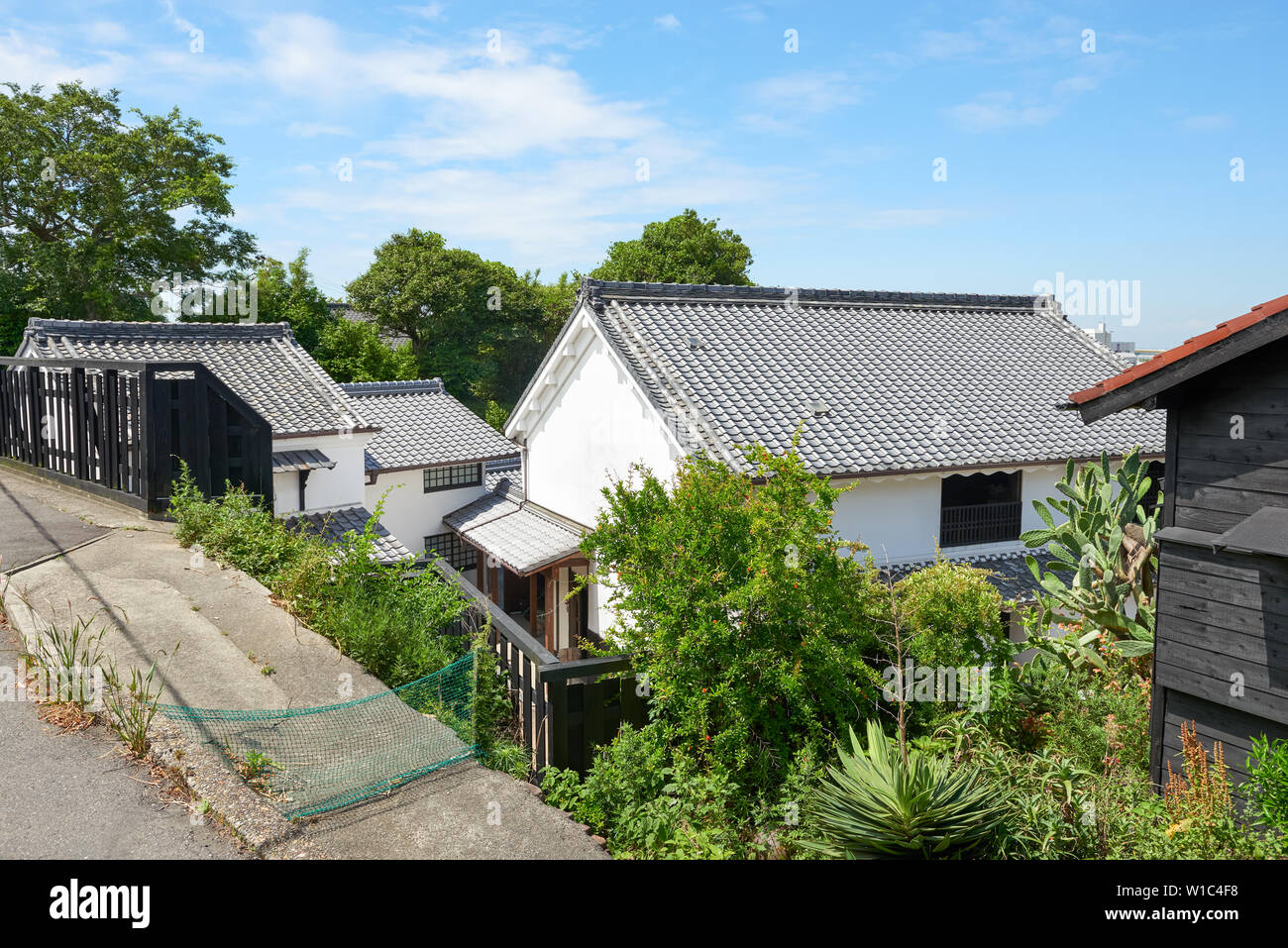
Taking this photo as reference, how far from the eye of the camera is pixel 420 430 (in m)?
25.0

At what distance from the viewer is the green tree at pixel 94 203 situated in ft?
109

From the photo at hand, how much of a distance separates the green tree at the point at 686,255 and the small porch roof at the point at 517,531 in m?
21.8

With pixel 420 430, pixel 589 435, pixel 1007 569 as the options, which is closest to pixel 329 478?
pixel 420 430

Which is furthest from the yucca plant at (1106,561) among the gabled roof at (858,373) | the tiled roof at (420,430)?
the tiled roof at (420,430)

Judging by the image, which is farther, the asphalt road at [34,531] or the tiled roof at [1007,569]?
the tiled roof at [1007,569]

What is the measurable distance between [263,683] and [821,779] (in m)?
4.16

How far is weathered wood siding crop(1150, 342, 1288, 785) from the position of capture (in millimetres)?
6164

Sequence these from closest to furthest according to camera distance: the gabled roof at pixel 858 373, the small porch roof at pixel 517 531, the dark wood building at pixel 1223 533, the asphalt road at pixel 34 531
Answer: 1. the dark wood building at pixel 1223 533
2. the asphalt road at pixel 34 531
3. the gabled roof at pixel 858 373
4. the small porch roof at pixel 517 531

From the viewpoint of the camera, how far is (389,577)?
7.86 meters

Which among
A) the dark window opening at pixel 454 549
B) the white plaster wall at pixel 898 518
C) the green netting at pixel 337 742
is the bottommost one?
the dark window opening at pixel 454 549

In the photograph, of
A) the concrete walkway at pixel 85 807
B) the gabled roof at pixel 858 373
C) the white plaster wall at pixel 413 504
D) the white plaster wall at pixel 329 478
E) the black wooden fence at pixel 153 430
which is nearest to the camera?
the concrete walkway at pixel 85 807

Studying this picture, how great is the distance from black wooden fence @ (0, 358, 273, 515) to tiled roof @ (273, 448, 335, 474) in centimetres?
661

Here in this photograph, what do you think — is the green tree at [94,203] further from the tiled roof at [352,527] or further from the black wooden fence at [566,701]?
the black wooden fence at [566,701]
